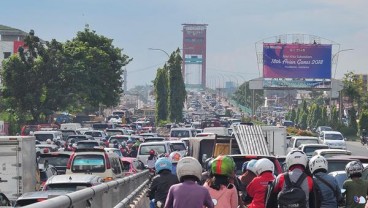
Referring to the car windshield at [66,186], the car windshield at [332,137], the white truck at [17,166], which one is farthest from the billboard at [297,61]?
the car windshield at [66,186]

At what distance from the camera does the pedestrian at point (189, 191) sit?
10672 millimetres

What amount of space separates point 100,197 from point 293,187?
466cm

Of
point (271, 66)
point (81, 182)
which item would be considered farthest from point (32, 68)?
point (81, 182)

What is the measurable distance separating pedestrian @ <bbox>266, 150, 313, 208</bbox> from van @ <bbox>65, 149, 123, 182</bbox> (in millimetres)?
16545

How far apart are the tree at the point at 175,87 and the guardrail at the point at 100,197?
76653mm

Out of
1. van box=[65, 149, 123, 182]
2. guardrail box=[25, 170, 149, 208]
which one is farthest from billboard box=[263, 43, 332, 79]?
van box=[65, 149, 123, 182]

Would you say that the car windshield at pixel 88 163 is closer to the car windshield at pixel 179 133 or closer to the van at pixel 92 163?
the van at pixel 92 163

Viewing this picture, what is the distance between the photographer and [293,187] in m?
11.1

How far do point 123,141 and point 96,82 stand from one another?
32114 millimetres

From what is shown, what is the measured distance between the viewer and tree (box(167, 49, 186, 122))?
4208 inches

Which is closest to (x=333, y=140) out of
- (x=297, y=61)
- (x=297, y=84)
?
(x=297, y=61)

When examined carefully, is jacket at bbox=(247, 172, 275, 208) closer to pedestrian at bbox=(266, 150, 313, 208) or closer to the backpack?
pedestrian at bbox=(266, 150, 313, 208)

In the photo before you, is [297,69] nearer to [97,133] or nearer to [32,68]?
[32,68]

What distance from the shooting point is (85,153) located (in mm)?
28500
